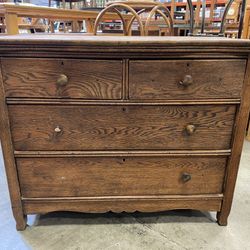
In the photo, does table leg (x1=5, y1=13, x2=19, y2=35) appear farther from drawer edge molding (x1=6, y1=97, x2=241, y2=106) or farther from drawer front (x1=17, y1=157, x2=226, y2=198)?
drawer front (x1=17, y1=157, x2=226, y2=198)

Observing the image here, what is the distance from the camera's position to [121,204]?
112 centimetres

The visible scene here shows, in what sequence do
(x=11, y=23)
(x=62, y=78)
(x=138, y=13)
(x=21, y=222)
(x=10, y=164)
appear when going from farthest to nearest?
(x=138, y=13) < (x=11, y=23) < (x=21, y=222) < (x=10, y=164) < (x=62, y=78)

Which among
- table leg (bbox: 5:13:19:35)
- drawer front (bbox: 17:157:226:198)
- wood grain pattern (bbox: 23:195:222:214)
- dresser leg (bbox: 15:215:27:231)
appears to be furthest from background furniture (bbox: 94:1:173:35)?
dresser leg (bbox: 15:215:27:231)

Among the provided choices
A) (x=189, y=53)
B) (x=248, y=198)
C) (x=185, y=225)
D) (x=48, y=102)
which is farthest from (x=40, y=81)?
(x=248, y=198)

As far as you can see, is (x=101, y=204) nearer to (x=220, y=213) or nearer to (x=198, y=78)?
(x=220, y=213)

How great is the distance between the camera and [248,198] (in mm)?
1381

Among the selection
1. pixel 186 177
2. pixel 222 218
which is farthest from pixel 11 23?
pixel 222 218

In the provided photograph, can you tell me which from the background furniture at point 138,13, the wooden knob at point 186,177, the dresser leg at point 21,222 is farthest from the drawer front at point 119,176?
the background furniture at point 138,13

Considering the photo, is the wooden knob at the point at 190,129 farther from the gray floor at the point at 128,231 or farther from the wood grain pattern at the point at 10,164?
the wood grain pattern at the point at 10,164

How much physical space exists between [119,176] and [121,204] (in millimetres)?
141

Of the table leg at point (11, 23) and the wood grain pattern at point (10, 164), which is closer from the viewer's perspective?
the wood grain pattern at point (10, 164)

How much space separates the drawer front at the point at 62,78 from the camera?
2.97 feet

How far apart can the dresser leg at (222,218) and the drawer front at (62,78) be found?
742 millimetres

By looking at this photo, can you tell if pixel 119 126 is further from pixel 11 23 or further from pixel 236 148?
pixel 11 23
